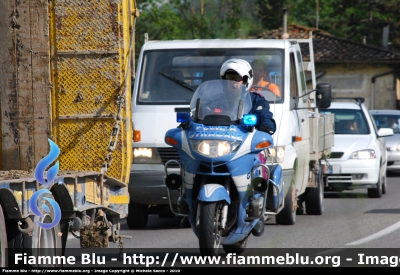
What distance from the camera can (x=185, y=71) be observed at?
12500 mm

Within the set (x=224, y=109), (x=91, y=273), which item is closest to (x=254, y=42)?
(x=224, y=109)

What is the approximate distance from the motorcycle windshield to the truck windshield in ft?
11.5

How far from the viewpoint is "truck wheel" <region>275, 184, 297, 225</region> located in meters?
12.0

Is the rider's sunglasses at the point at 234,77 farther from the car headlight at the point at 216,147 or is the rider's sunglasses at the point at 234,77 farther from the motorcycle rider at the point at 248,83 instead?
the car headlight at the point at 216,147

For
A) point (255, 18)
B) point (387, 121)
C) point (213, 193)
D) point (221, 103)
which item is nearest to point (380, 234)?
point (221, 103)

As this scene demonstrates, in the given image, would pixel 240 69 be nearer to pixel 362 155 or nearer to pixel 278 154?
pixel 278 154

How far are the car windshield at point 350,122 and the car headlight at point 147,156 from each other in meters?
7.02

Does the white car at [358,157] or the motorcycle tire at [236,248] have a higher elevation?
the motorcycle tire at [236,248]

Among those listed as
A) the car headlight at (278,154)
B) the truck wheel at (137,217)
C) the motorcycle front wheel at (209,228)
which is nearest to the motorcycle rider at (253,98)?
the motorcycle front wheel at (209,228)

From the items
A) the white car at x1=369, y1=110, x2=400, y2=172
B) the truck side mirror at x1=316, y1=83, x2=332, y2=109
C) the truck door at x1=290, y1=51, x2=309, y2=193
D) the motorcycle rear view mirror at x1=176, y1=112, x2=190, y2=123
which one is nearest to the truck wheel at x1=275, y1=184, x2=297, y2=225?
the truck door at x1=290, y1=51, x2=309, y2=193

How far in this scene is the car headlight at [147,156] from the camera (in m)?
11.9

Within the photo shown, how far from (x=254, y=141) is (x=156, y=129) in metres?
3.75

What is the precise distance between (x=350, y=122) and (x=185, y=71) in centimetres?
685

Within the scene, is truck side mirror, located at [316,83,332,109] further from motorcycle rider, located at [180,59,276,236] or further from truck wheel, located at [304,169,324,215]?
motorcycle rider, located at [180,59,276,236]
